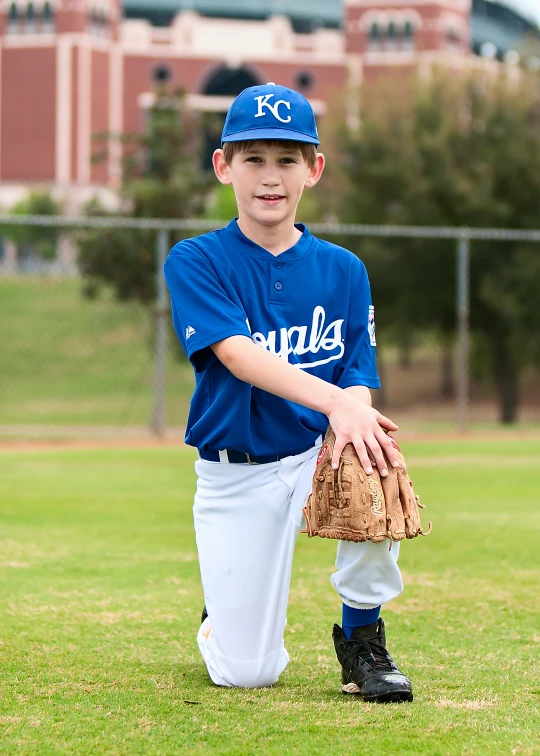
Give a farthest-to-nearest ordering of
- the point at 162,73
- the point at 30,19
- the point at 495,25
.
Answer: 1. the point at 495,25
2. the point at 162,73
3. the point at 30,19

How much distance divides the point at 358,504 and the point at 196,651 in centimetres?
109

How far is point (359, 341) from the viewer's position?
3488 millimetres

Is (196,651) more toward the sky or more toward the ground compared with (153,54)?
more toward the ground

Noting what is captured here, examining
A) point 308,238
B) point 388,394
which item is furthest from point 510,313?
point 308,238

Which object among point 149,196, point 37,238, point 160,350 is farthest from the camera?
point 37,238

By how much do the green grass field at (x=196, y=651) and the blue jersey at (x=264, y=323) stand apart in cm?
72

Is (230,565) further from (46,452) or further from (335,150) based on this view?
(335,150)

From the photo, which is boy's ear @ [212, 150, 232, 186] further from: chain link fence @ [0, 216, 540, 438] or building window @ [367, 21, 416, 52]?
building window @ [367, 21, 416, 52]

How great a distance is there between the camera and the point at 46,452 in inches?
434

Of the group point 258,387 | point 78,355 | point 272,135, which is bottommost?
point 78,355

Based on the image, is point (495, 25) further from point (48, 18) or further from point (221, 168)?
point (221, 168)

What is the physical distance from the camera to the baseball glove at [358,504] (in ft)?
9.98

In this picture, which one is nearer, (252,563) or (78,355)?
(252,563)

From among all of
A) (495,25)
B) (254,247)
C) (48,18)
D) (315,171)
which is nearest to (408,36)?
(495,25)
